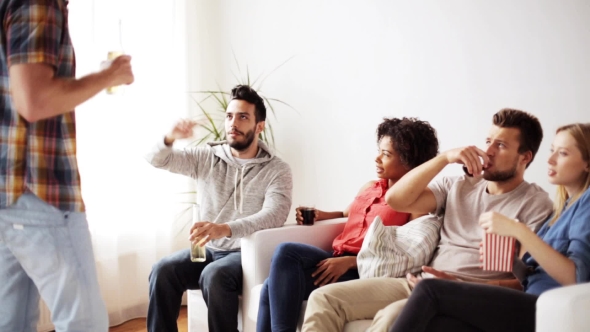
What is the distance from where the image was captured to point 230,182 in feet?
9.71

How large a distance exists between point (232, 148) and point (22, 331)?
1.54 meters

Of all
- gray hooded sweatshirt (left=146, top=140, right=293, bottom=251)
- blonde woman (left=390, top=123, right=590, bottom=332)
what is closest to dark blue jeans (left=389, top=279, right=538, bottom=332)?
blonde woman (left=390, top=123, right=590, bottom=332)

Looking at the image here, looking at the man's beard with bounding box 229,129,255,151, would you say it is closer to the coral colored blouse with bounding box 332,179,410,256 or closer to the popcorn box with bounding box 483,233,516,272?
the coral colored blouse with bounding box 332,179,410,256

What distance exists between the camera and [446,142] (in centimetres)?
291

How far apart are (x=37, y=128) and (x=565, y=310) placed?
4.53ft

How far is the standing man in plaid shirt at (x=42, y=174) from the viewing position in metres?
1.46

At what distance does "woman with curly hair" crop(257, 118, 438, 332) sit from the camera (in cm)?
230

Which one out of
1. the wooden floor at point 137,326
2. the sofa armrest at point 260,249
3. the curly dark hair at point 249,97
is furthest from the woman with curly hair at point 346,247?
the wooden floor at point 137,326

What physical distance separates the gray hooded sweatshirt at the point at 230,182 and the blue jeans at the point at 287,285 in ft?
1.26

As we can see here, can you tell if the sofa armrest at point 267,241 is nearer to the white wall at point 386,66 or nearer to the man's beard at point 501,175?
the white wall at point 386,66

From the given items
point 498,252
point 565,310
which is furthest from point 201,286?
point 565,310

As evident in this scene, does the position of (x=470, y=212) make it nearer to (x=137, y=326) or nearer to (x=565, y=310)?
(x=565, y=310)

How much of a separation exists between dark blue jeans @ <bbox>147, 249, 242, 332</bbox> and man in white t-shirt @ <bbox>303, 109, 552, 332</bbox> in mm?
546

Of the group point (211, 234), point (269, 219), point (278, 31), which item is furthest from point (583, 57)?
point (278, 31)
